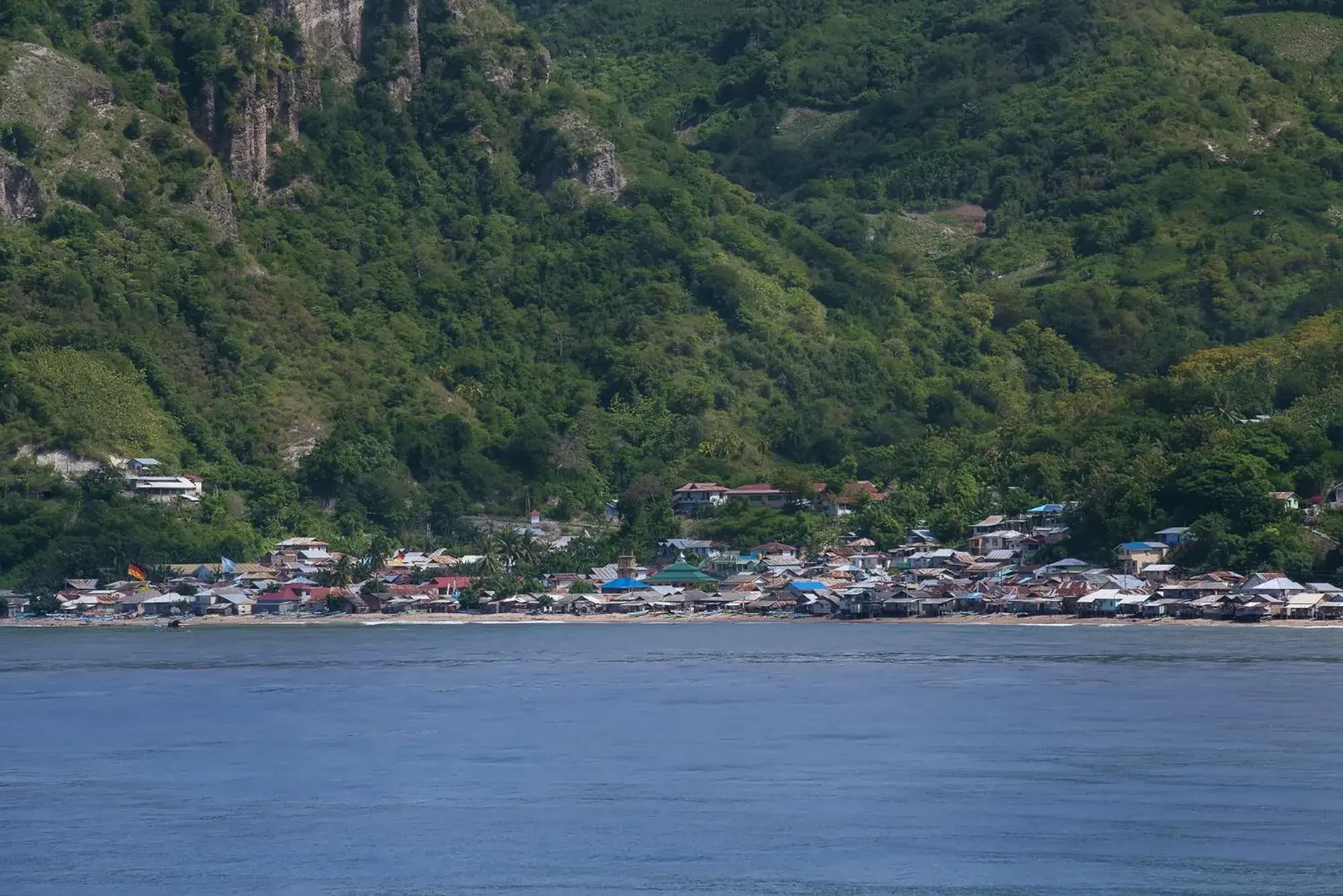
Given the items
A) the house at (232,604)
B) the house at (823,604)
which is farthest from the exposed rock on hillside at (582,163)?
the house at (823,604)

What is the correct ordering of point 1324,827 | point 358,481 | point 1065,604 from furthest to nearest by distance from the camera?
1. point 358,481
2. point 1065,604
3. point 1324,827

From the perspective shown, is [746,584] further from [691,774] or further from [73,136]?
[691,774]

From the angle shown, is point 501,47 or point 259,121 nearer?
point 259,121

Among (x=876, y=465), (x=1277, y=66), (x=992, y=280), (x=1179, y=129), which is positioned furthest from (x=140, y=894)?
(x=1277, y=66)

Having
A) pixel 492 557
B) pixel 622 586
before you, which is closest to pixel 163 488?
pixel 492 557

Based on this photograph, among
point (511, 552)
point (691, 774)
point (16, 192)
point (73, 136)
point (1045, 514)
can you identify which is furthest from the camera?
point (73, 136)

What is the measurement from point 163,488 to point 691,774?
68627 millimetres

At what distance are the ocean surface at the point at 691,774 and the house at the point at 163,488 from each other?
35649 millimetres

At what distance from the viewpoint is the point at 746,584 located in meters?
105

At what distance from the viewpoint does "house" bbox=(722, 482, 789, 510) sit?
4717 inches

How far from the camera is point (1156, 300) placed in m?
150

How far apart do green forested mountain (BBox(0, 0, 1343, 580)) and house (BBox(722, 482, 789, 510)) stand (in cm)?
291

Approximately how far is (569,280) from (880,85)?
6199 centimetres

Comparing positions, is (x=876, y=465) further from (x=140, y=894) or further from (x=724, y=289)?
(x=140, y=894)
